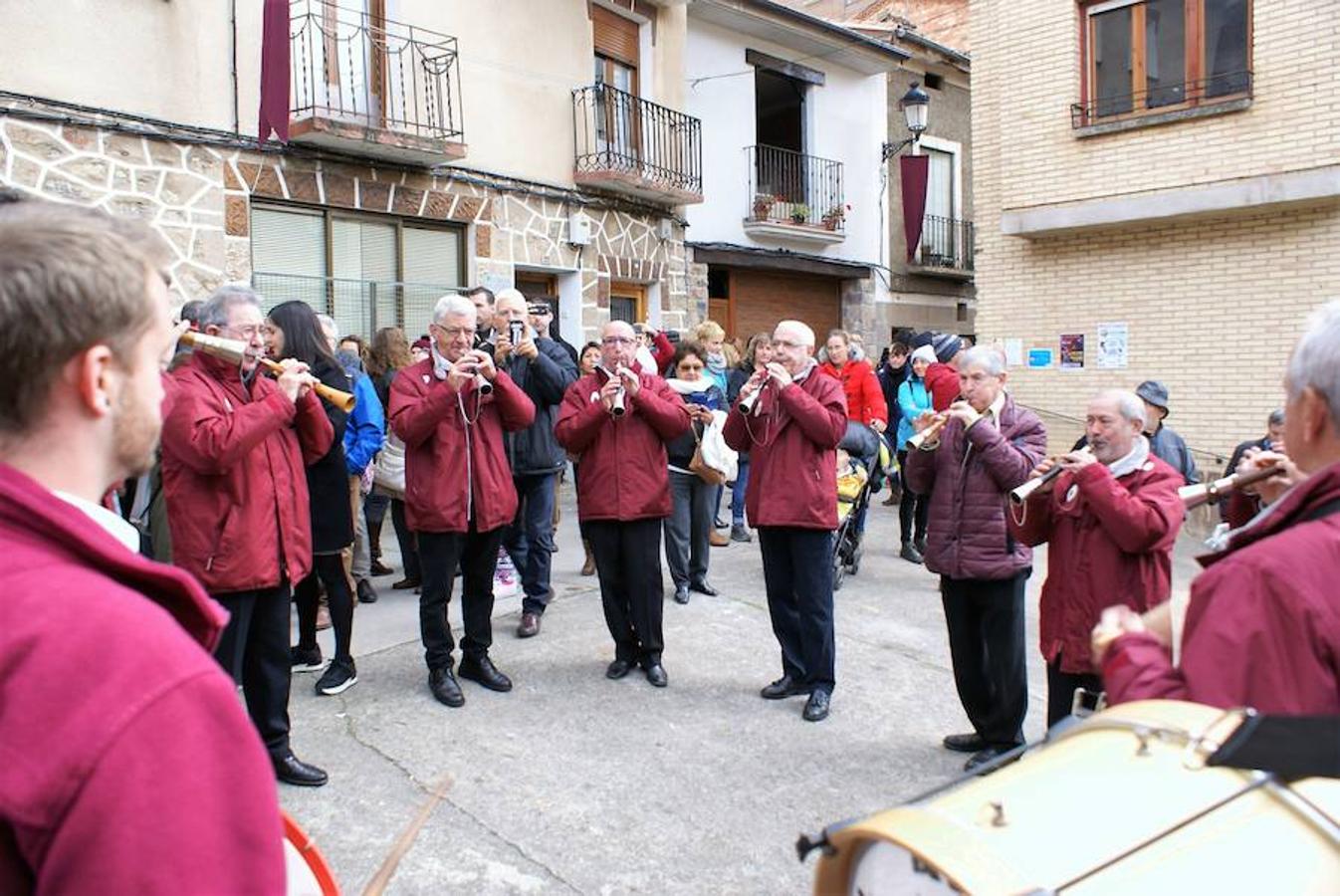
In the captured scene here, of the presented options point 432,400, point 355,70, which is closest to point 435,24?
point 355,70

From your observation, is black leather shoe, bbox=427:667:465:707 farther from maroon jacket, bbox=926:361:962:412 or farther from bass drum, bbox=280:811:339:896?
maroon jacket, bbox=926:361:962:412

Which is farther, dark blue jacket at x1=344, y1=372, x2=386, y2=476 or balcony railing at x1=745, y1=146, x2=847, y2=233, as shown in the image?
balcony railing at x1=745, y1=146, x2=847, y2=233

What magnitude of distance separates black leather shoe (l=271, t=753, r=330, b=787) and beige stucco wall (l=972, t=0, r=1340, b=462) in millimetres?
9802

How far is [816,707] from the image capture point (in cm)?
474

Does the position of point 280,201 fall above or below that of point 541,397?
above

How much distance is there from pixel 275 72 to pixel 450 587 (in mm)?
5626

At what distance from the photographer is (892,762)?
434 centimetres

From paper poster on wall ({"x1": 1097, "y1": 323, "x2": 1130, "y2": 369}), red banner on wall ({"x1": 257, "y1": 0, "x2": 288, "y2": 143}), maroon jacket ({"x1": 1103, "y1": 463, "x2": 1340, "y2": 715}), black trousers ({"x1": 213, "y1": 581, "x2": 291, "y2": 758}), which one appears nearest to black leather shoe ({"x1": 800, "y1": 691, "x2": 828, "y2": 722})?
black trousers ({"x1": 213, "y1": 581, "x2": 291, "y2": 758})

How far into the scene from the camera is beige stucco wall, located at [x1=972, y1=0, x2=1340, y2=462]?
32.5 ft

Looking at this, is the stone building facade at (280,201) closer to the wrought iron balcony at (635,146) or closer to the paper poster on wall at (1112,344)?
the wrought iron balcony at (635,146)

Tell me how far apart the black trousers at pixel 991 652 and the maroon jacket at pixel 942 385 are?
3837 mm

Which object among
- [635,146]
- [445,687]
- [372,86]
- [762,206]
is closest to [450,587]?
[445,687]

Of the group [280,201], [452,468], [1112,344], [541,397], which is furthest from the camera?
[1112,344]

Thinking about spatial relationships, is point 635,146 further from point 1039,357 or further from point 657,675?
point 657,675
